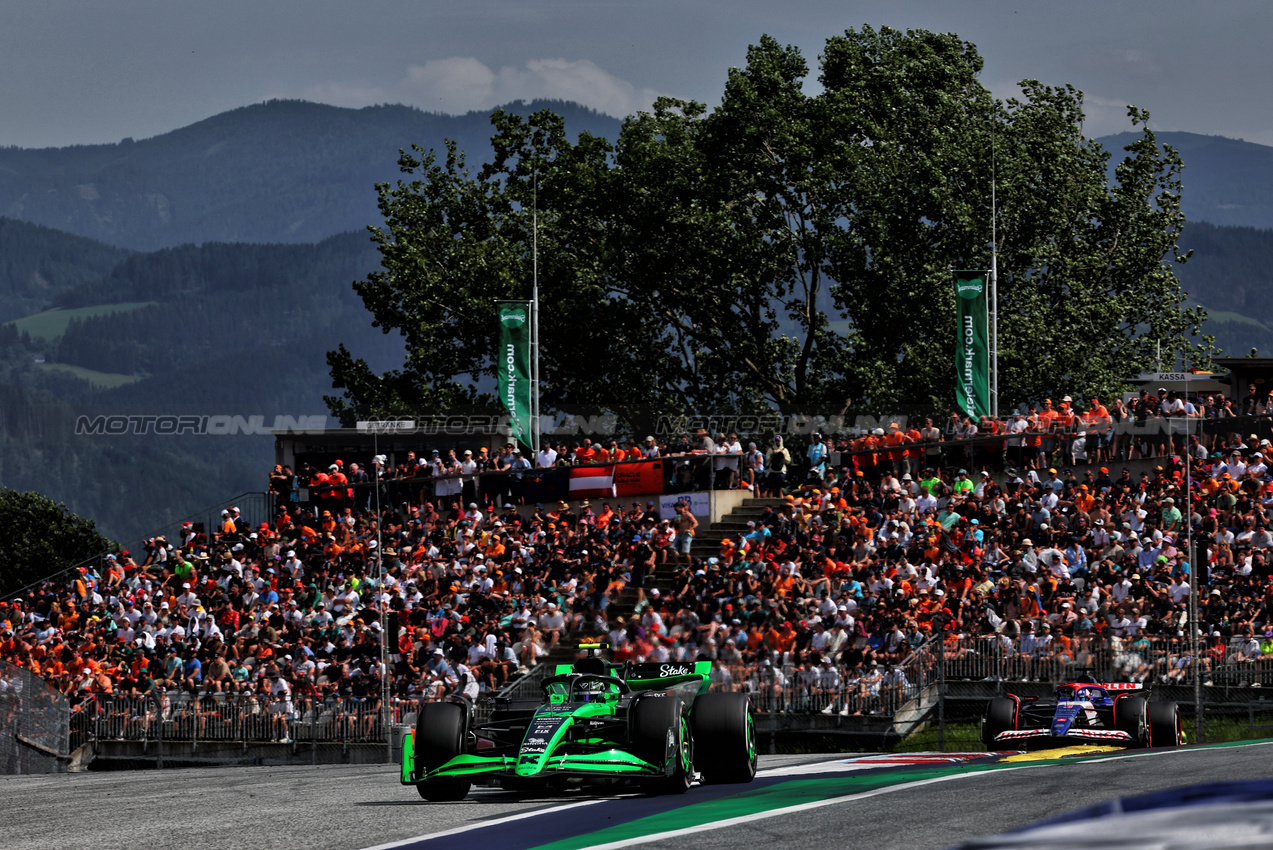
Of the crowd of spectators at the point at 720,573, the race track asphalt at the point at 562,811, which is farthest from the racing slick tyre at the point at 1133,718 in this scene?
the crowd of spectators at the point at 720,573

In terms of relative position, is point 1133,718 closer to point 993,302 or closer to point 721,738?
point 721,738

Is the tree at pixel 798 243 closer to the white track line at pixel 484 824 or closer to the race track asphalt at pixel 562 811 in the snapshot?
the race track asphalt at pixel 562 811

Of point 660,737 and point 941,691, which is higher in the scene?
point 660,737

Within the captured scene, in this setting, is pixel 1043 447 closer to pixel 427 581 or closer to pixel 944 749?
pixel 944 749

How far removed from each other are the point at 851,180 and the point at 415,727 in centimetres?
3836

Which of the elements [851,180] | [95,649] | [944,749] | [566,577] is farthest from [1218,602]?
[851,180]

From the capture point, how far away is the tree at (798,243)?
48188mm

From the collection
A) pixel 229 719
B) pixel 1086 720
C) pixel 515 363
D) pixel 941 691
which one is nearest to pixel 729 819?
pixel 1086 720

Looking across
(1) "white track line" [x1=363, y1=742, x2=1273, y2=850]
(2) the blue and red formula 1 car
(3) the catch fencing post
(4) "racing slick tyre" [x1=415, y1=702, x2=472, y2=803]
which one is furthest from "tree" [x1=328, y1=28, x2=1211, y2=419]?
(4) "racing slick tyre" [x1=415, y1=702, x2=472, y2=803]

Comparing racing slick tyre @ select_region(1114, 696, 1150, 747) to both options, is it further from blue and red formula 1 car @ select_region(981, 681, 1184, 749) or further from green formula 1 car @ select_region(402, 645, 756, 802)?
green formula 1 car @ select_region(402, 645, 756, 802)

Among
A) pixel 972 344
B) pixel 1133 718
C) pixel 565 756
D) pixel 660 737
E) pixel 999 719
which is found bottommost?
pixel 999 719

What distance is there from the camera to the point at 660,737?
13500 millimetres

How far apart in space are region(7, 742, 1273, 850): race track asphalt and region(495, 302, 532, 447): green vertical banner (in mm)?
26220

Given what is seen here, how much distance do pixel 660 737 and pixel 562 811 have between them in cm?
141
